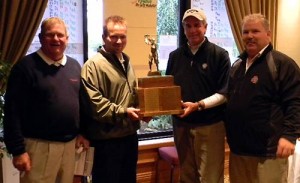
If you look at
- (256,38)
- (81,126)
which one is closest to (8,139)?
(81,126)

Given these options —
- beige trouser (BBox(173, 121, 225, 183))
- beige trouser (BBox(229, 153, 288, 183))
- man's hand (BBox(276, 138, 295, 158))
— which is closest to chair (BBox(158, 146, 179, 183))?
beige trouser (BBox(173, 121, 225, 183))

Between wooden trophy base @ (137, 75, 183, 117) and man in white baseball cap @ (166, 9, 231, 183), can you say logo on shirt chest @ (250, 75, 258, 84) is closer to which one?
man in white baseball cap @ (166, 9, 231, 183)

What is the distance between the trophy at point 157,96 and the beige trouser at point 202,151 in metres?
0.28

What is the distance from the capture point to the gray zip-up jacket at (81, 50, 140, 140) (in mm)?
2121

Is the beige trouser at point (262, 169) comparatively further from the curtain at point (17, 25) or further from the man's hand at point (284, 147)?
the curtain at point (17, 25)

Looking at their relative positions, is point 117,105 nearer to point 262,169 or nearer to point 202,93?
point 202,93

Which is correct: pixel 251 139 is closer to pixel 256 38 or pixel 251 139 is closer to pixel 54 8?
pixel 256 38

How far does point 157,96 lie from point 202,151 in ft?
1.82

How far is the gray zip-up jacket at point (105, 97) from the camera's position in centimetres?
212

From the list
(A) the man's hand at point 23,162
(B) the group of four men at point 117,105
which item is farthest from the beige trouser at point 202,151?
(A) the man's hand at point 23,162

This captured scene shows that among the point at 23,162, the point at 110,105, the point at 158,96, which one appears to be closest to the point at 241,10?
the point at 158,96

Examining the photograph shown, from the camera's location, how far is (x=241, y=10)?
3.81 metres

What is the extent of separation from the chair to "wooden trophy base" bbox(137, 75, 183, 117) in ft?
3.52

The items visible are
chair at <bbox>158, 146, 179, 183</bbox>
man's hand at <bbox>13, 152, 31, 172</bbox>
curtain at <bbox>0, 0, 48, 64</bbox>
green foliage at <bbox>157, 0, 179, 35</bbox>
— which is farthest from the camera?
green foliage at <bbox>157, 0, 179, 35</bbox>
